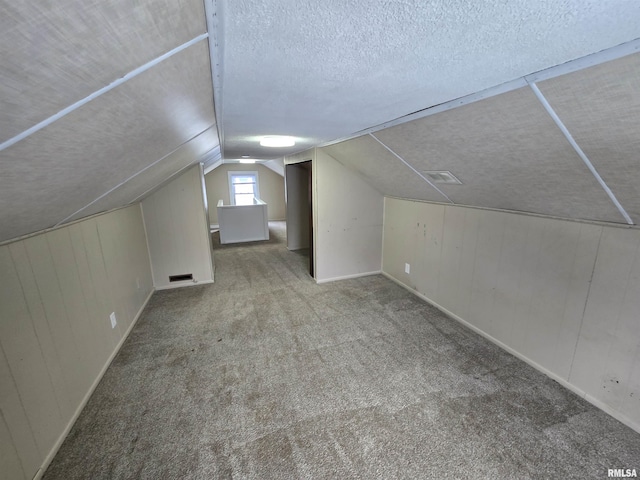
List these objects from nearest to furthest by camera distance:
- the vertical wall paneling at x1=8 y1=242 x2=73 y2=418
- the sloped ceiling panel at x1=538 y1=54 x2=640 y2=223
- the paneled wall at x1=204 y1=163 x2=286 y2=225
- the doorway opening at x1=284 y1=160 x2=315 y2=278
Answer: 1. the sloped ceiling panel at x1=538 y1=54 x2=640 y2=223
2. the vertical wall paneling at x1=8 y1=242 x2=73 y2=418
3. the doorway opening at x1=284 y1=160 x2=315 y2=278
4. the paneled wall at x1=204 y1=163 x2=286 y2=225

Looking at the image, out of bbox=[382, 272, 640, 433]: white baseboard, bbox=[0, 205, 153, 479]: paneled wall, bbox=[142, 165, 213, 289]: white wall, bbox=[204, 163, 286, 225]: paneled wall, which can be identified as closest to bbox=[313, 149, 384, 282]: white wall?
bbox=[382, 272, 640, 433]: white baseboard

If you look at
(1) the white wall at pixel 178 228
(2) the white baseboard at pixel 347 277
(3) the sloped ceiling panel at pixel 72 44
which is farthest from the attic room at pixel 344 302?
(2) the white baseboard at pixel 347 277

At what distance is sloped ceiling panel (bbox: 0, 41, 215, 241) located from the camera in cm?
81

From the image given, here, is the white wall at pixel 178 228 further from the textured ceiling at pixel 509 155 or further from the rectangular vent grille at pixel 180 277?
the textured ceiling at pixel 509 155

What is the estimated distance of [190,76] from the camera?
1.01m

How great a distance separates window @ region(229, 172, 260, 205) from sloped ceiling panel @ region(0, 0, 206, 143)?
7943mm

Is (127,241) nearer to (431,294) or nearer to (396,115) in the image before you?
(396,115)

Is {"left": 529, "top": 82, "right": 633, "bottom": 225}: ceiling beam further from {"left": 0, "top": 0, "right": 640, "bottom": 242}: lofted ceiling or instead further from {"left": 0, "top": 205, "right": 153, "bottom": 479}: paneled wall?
{"left": 0, "top": 205, "right": 153, "bottom": 479}: paneled wall

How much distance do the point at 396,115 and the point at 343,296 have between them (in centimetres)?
228

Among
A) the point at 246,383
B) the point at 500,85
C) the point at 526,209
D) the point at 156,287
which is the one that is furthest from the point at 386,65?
the point at 156,287

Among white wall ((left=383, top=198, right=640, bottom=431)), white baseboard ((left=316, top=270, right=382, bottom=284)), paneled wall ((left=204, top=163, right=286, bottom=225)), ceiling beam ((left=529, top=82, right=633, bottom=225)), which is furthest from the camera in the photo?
paneled wall ((left=204, top=163, right=286, bottom=225))

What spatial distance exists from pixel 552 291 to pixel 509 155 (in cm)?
114

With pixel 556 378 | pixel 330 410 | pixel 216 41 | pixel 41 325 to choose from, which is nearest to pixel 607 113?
pixel 216 41

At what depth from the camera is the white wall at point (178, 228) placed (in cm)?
353
